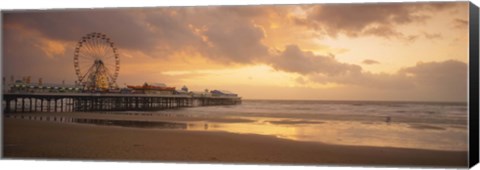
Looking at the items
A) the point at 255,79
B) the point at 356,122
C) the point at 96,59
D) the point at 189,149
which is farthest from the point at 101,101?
the point at 356,122

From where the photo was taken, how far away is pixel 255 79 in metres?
8.55

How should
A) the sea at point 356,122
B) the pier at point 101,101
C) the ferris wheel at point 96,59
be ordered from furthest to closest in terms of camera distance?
the pier at point 101,101 < the ferris wheel at point 96,59 < the sea at point 356,122

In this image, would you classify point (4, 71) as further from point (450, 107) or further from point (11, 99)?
point (450, 107)

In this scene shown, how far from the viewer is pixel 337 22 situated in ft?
26.2

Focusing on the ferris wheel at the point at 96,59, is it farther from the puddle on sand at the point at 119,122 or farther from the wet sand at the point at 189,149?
the wet sand at the point at 189,149

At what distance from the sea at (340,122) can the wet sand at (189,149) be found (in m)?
0.14

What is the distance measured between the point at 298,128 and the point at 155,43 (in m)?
2.14

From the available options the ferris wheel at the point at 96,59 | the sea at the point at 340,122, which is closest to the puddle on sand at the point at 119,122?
the sea at the point at 340,122

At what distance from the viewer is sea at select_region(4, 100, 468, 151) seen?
24.7 feet

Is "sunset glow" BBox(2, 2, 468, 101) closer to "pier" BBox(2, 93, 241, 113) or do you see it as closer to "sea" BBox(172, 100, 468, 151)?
"sea" BBox(172, 100, 468, 151)

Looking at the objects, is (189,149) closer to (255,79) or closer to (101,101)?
(255,79)

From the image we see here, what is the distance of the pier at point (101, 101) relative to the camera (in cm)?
910

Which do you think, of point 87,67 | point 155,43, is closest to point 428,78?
point 155,43

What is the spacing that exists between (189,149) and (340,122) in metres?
1.90
